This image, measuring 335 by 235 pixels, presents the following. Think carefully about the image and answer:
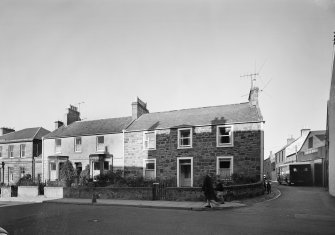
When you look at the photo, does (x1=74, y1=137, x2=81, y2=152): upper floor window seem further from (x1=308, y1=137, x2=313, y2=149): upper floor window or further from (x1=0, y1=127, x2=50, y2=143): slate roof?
(x1=308, y1=137, x2=313, y2=149): upper floor window

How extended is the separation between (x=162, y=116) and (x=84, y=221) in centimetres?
1727

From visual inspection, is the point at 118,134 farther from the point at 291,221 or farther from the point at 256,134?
the point at 291,221

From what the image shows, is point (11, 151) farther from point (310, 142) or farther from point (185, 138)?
point (310, 142)

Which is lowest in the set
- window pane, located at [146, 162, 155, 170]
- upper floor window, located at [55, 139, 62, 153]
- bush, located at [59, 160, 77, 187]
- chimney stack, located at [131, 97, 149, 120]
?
bush, located at [59, 160, 77, 187]

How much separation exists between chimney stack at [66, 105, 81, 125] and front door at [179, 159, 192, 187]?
16.7 m

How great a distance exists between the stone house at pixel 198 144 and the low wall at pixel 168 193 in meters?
2.94

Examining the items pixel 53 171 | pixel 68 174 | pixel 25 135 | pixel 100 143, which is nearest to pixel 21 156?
pixel 25 135

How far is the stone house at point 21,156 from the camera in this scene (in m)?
31.9

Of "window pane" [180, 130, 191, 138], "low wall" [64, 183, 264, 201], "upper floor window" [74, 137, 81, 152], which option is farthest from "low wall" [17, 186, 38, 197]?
"window pane" [180, 130, 191, 138]

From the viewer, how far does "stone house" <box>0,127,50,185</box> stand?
3189 cm

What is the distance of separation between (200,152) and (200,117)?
3.67m

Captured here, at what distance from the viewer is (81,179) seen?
924 inches

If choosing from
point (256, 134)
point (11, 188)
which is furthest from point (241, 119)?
point (11, 188)

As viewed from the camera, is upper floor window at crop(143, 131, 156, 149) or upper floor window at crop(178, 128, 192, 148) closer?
upper floor window at crop(178, 128, 192, 148)
